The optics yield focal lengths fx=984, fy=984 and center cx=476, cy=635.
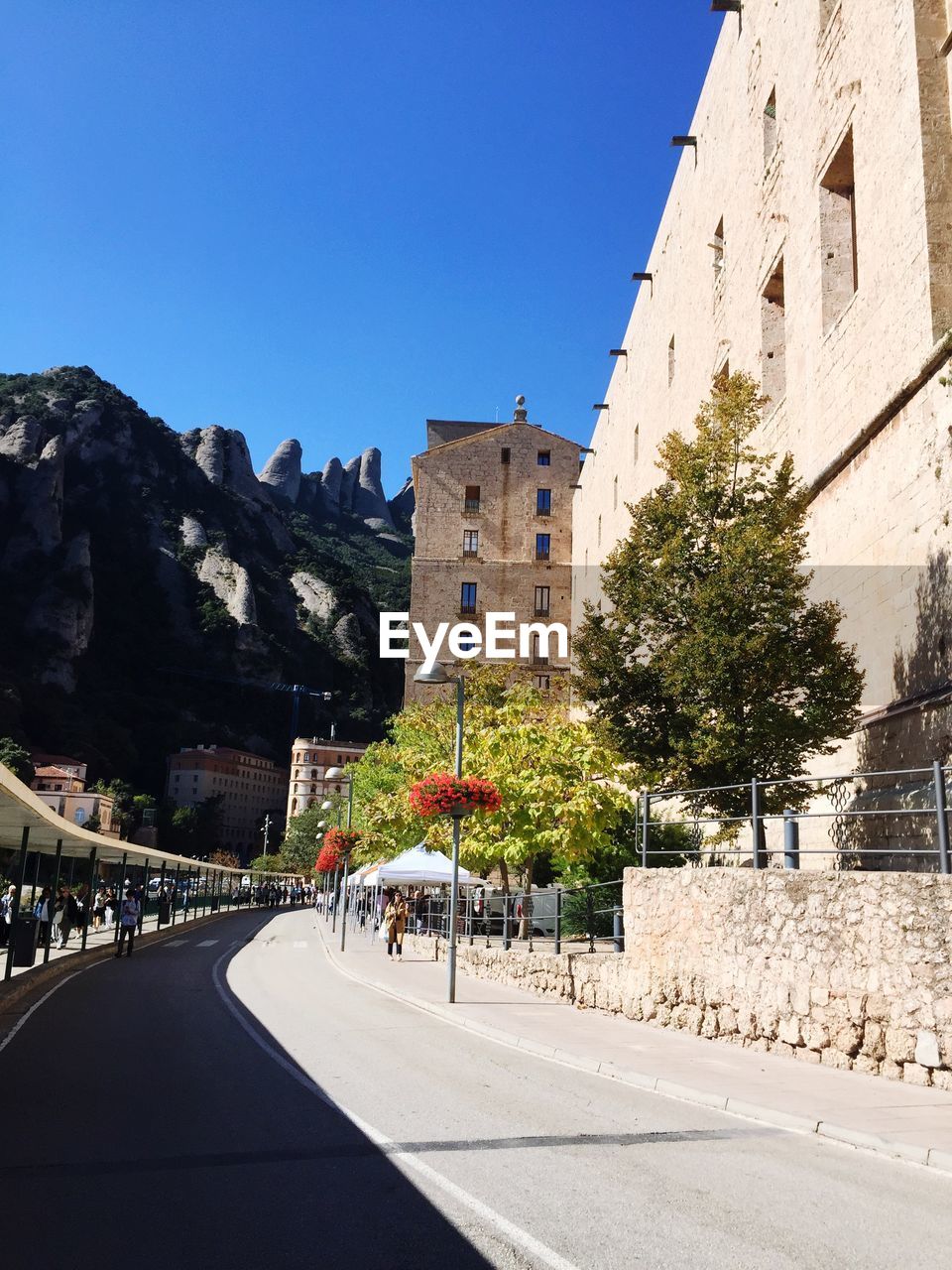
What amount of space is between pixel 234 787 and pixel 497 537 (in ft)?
373

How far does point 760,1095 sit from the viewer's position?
873 centimetres

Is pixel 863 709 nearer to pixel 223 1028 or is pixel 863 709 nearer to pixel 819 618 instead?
pixel 819 618

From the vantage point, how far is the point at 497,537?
2362 inches

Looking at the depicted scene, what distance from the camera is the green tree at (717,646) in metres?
14.3

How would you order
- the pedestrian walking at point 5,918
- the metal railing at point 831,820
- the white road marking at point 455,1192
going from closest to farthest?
1. the white road marking at point 455,1192
2. the metal railing at point 831,820
3. the pedestrian walking at point 5,918

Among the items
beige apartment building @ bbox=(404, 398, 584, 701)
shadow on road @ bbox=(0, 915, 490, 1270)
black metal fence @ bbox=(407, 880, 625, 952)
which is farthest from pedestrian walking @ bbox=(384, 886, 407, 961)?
beige apartment building @ bbox=(404, 398, 584, 701)

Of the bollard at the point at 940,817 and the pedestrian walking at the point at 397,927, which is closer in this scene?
the bollard at the point at 940,817

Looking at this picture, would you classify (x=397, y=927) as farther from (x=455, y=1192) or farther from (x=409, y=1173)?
(x=455, y=1192)

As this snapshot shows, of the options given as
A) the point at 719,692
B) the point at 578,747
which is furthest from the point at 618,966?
the point at 578,747

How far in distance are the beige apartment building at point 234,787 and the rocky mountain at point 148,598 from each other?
10.8 ft

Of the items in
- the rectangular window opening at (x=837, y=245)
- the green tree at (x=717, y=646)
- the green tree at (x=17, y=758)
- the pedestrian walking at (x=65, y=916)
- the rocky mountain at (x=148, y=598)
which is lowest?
the pedestrian walking at (x=65, y=916)

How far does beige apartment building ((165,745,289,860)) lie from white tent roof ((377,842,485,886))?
127 metres

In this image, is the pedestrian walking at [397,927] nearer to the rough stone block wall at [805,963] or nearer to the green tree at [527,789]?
the green tree at [527,789]

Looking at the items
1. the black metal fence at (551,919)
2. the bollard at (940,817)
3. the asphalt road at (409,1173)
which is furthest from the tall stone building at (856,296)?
the asphalt road at (409,1173)
